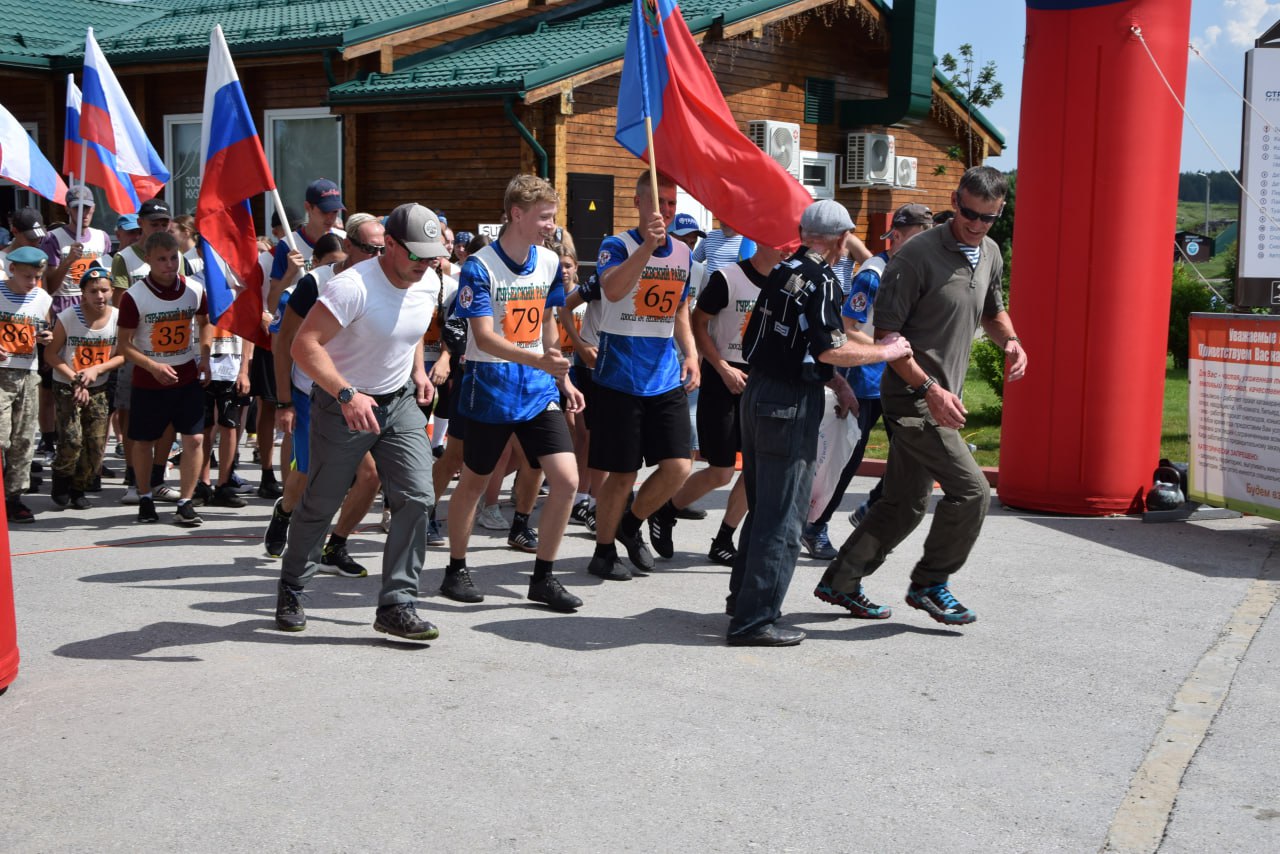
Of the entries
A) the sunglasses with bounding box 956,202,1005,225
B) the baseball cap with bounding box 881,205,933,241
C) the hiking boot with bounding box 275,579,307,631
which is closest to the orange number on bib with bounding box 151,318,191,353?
the hiking boot with bounding box 275,579,307,631

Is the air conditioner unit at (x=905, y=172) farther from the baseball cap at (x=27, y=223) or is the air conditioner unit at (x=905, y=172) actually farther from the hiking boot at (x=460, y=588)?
the hiking boot at (x=460, y=588)

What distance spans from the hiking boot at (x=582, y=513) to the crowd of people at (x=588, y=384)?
0.8 inches

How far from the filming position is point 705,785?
444 cm

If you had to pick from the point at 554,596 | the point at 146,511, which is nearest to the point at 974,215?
the point at 554,596

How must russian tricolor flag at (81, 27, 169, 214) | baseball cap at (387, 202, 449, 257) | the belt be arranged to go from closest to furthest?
baseball cap at (387, 202, 449, 257)
the belt
russian tricolor flag at (81, 27, 169, 214)

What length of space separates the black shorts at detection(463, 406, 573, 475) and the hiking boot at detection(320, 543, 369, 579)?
4.00ft

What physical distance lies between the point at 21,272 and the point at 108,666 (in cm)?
464

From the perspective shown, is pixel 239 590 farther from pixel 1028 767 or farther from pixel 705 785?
pixel 1028 767

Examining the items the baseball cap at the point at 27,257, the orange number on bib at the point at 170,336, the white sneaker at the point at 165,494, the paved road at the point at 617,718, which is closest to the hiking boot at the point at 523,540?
the paved road at the point at 617,718

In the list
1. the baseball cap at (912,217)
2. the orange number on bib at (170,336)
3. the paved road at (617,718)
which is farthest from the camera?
the orange number on bib at (170,336)

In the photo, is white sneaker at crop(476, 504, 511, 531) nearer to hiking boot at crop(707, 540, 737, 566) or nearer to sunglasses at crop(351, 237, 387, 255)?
hiking boot at crop(707, 540, 737, 566)

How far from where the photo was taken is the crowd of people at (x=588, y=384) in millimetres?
6023

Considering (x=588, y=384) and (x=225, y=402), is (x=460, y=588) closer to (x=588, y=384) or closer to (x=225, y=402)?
(x=588, y=384)

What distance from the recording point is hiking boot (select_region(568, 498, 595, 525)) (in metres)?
9.22
